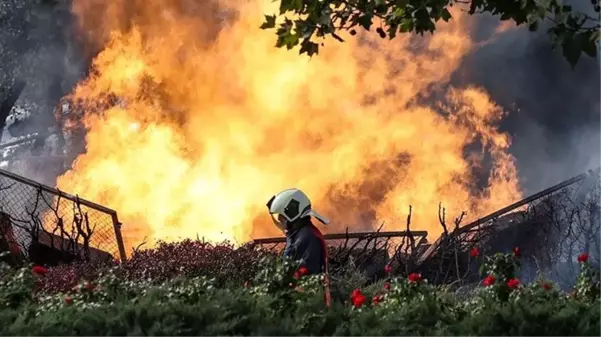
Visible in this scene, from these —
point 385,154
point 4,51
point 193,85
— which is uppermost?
point 4,51

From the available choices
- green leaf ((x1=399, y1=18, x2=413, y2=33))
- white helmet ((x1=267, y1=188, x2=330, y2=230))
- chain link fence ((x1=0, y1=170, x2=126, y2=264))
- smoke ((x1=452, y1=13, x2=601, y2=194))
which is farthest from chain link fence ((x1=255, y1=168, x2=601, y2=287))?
green leaf ((x1=399, y1=18, x2=413, y2=33))

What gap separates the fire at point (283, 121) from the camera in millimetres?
16406

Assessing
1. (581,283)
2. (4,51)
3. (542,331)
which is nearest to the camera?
(542,331)

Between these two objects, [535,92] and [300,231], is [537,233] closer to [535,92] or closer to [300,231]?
[535,92]

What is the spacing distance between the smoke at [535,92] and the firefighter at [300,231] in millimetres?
9071

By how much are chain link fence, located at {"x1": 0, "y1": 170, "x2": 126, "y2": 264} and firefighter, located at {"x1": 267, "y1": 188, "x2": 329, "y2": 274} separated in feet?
16.6

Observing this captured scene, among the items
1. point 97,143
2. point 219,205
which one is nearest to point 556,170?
point 219,205

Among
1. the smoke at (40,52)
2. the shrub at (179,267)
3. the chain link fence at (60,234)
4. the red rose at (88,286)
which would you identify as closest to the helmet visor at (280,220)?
the shrub at (179,267)

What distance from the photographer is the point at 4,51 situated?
75.7 feet

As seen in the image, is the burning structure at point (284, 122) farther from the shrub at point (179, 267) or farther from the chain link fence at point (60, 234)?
the shrub at point (179, 267)

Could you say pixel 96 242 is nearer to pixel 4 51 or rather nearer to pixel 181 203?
pixel 181 203

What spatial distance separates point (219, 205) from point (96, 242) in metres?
2.46

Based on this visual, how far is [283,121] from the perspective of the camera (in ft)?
54.9

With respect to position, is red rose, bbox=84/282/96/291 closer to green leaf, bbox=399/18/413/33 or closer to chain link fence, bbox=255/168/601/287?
green leaf, bbox=399/18/413/33
